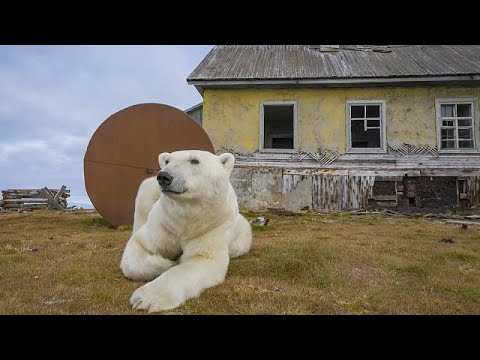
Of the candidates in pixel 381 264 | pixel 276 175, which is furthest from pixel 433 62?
pixel 381 264

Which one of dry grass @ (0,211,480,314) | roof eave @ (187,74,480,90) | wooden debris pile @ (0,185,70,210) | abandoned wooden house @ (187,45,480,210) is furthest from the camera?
wooden debris pile @ (0,185,70,210)

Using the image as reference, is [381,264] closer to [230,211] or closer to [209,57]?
[230,211]

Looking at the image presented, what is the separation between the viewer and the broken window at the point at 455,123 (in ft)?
42.1

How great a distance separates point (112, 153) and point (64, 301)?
17.3ft

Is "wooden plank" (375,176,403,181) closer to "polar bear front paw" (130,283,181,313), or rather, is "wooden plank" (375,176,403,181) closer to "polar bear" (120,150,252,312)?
"polar bear" (120,150,252,312)

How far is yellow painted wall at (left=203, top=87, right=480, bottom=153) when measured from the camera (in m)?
12.9

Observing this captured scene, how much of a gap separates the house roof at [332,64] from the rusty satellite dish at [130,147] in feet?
18.9

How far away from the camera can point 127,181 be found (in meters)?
7.61

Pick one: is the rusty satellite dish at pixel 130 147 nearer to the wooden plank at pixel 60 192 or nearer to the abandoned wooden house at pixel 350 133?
the abandoned wooden house at pixel 350 133

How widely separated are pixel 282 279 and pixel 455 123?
40.1 ft

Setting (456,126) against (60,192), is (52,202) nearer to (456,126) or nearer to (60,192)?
(60,192)

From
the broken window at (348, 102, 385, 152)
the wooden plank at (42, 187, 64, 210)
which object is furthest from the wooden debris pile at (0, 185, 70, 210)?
the broken window at (348, 102, 385, 152)

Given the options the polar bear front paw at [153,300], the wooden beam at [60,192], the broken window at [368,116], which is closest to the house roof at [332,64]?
the broken window at [368,116]

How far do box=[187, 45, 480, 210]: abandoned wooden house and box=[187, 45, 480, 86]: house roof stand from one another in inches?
2.5
